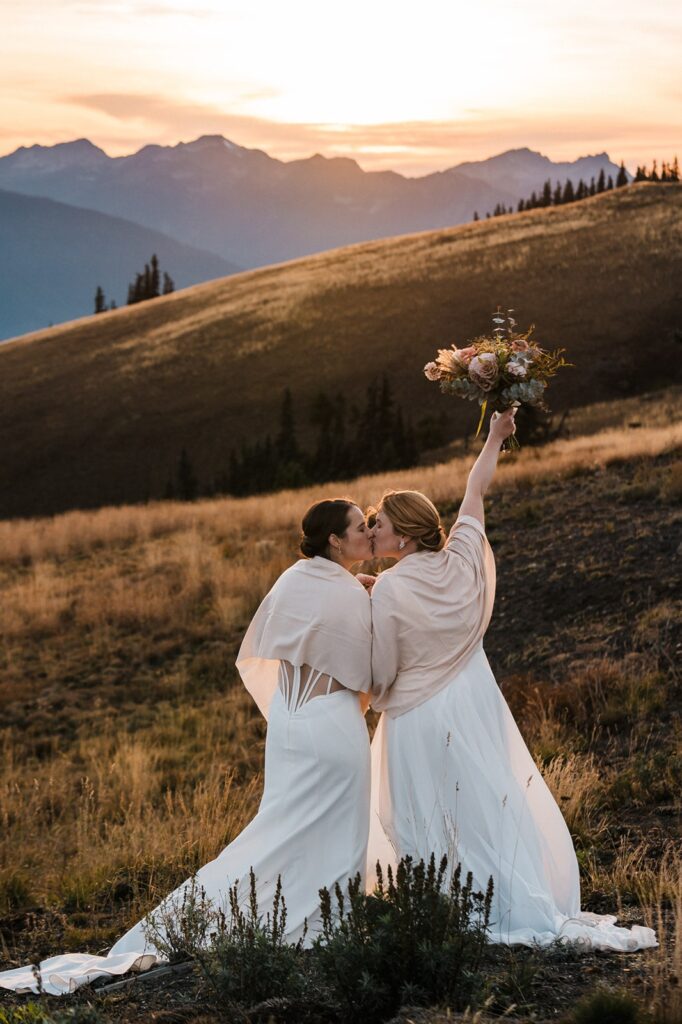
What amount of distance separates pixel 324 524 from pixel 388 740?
1.17 metres

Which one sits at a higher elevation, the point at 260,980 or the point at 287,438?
the point at 287,438

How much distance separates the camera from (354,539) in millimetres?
5582

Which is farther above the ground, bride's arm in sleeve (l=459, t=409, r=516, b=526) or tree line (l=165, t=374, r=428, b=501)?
bride's arm in sleeve (l=459, t=409, r=516, b=526)

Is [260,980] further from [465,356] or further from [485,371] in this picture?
[465,356]

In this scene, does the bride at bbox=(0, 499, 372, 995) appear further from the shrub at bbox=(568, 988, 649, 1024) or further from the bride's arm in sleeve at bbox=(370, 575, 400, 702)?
the shrub at bbox=(568, 988, 649, 1024)

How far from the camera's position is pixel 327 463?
46719mm

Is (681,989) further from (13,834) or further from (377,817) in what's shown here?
(13,834)

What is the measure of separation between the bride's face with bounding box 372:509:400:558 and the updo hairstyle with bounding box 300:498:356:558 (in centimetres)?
16

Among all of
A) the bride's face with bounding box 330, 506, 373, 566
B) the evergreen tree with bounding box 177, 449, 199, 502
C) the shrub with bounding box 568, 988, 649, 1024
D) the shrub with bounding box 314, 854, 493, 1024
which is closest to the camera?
the shrub with bounding box 568, 988, 649, 1024

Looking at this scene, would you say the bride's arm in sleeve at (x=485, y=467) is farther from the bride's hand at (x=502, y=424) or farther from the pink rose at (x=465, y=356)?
the pink rose at (x=465, y=356)

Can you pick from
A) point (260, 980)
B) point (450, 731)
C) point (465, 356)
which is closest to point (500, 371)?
point (465, 356)

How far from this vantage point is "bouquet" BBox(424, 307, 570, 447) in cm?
599

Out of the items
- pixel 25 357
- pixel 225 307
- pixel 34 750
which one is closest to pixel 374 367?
pixel 225 307

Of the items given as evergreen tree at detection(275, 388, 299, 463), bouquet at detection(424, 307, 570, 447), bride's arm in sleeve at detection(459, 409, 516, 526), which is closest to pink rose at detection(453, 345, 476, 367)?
bouquet at detection(424, 307, 570, 447)
